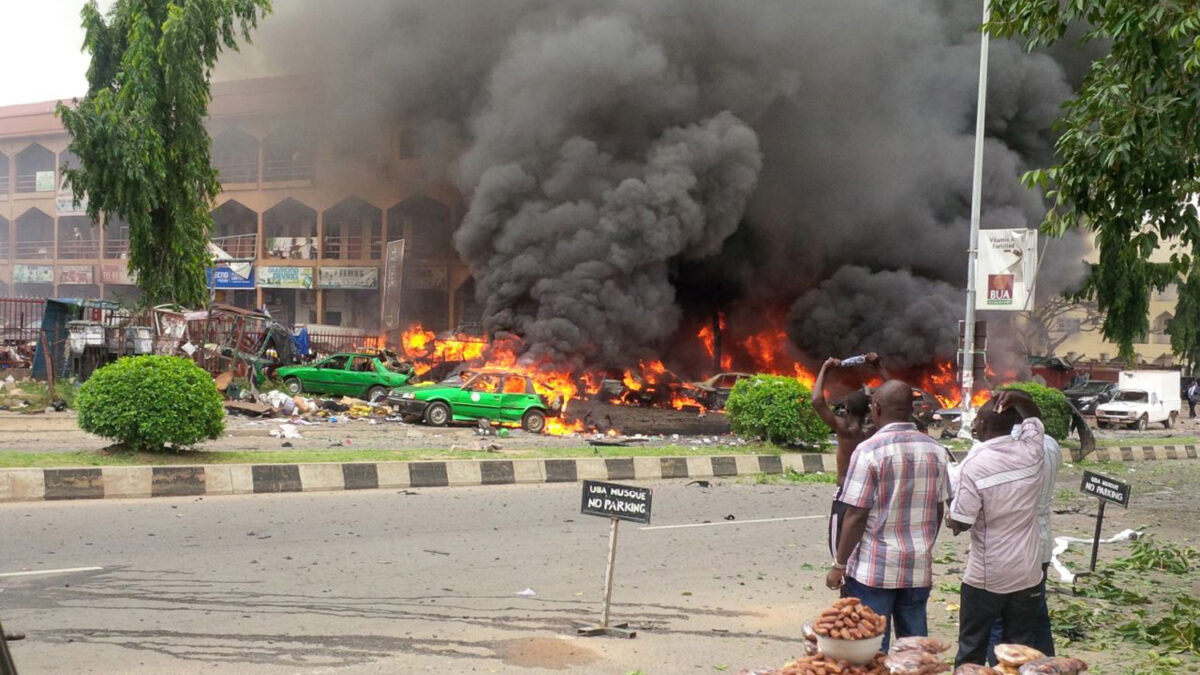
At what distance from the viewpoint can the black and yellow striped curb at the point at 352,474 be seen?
28.6 feet

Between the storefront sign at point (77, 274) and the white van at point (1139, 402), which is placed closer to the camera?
the white van at point (1139, 402)

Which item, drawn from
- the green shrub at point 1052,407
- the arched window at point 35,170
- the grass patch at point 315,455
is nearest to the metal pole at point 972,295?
the green shrub at point 1052,407

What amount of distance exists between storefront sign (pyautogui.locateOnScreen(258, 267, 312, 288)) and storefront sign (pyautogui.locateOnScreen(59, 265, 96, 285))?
25.0ft

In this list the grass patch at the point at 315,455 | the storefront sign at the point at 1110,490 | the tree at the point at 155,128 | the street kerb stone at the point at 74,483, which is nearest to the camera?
the storefront sign at the point at 1110,490

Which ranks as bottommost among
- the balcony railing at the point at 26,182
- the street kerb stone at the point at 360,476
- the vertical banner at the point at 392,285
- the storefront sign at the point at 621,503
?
the street kerb stone at the point at 360,476

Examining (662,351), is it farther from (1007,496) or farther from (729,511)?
(1007,496)

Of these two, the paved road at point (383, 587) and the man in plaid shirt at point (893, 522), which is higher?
the man in plaid shirt at point (893, 522)

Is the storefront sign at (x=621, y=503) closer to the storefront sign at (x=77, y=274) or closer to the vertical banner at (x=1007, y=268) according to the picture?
the vertical banner at (x=1007, y=268)

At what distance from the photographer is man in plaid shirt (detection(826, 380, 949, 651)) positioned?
3793 mm

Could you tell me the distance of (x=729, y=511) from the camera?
32.5 feet

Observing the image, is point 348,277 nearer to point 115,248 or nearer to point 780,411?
point 115,248

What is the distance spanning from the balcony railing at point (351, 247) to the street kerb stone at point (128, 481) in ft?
93.2

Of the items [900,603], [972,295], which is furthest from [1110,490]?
[972,295]

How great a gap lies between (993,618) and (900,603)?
1.20ft
